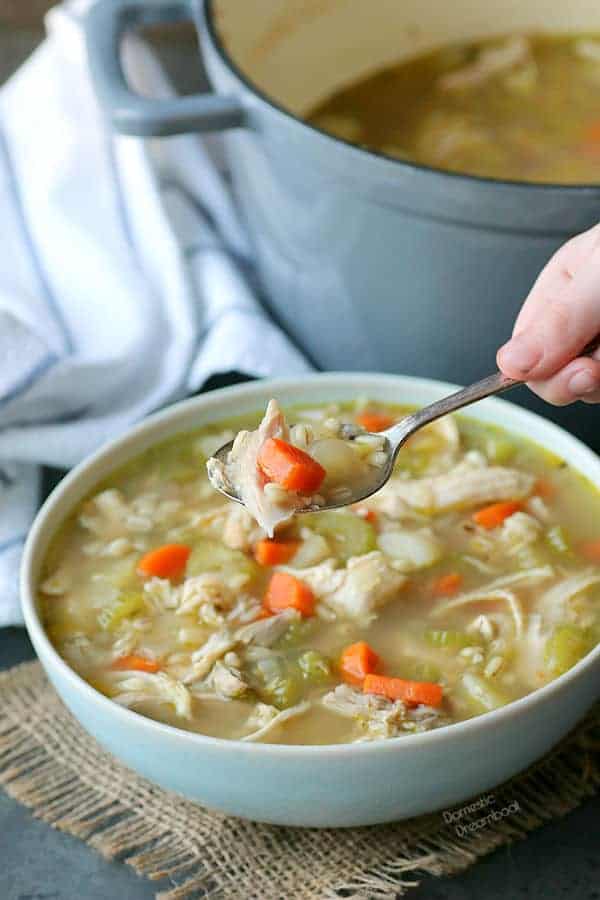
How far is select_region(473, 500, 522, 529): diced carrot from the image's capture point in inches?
64.4

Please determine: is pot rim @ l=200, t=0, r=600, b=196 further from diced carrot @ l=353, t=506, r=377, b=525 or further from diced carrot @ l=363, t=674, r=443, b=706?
diced carrot @ l=363, t=674, r=443, b=706

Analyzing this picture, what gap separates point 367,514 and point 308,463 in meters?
0.23

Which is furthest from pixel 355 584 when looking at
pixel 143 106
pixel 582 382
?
pixel 143 106

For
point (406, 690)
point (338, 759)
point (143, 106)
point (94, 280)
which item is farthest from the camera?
point (94, 280)

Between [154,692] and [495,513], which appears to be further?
[495,513]

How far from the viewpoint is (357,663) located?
4.75 ft

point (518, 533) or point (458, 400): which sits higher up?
point (458, 400)

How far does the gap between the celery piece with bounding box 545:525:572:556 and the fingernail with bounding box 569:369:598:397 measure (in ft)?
1.04

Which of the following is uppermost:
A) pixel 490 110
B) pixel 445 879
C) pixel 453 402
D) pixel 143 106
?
pixel 143 106

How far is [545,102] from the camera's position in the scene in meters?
2.34

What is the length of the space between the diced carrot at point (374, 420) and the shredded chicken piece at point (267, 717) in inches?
18.4

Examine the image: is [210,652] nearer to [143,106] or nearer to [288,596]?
[288,596]

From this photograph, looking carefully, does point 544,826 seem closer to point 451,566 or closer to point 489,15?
point 451,566

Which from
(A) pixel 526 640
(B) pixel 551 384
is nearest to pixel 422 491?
(A) pixel 526 640
